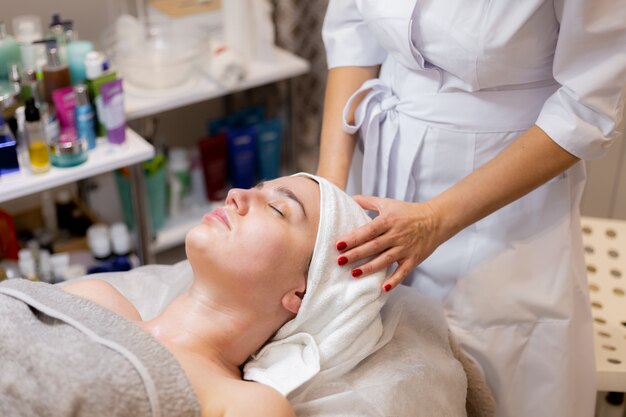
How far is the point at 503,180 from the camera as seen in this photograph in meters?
1.31

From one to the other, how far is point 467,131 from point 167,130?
1.56m

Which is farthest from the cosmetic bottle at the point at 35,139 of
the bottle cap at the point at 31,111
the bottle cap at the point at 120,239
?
the bottle cap at the point at 120,239

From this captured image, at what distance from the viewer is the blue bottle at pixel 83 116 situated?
1944 mm

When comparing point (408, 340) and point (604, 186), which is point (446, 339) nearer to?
point (408, 340)

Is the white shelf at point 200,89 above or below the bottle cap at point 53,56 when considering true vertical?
below

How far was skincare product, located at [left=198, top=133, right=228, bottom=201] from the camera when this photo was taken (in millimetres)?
2494

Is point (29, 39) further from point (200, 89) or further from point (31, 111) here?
point (200, 89)

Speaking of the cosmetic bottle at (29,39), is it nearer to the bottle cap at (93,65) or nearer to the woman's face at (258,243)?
the bottle cap at (93,65)

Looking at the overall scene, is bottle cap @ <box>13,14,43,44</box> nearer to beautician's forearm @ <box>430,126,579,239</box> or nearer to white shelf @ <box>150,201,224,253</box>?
white shelf @ <box>150,201,224,253</box>

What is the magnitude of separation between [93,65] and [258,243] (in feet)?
2.96

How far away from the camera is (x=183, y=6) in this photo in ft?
8.04

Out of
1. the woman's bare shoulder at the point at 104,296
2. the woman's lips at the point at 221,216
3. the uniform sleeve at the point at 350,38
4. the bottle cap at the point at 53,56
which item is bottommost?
the woman's bare shoulder at the point at 104,296

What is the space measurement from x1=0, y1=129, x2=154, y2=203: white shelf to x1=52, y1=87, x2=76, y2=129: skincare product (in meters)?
0.10

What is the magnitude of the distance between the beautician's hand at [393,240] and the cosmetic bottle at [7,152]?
965 mm
